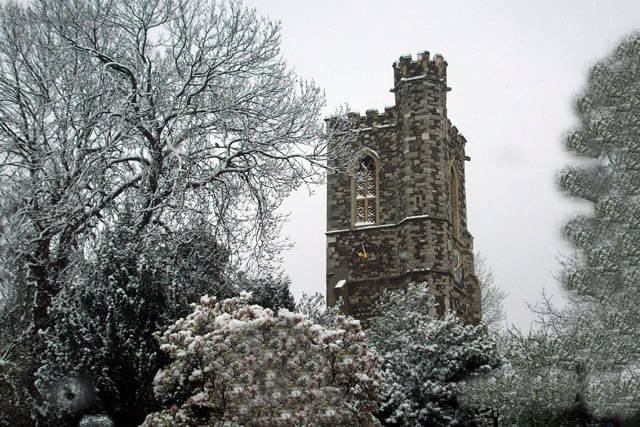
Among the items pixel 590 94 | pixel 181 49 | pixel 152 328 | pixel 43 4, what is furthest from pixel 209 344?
pixel 590 94

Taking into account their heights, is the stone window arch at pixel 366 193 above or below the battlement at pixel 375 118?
below

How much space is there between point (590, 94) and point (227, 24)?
7.29 meters

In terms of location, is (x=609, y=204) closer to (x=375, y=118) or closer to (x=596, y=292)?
(x=596, y=292)

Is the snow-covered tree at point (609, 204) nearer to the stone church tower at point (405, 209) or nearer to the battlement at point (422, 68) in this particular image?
the stone church tower at point (405, 209)

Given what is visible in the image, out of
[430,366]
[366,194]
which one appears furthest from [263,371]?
[366,194]

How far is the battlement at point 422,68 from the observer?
2477 cm

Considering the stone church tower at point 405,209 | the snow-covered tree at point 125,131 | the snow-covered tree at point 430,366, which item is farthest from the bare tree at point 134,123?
the stone church tower at point 405,209

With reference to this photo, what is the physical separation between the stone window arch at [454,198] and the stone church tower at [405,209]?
1.4 inches

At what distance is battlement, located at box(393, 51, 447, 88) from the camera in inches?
975

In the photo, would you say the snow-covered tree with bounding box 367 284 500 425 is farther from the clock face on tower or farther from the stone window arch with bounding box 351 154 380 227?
the stone window arch with bounding box 351 154 380 227

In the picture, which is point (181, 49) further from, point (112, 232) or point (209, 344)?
point (209, 344)

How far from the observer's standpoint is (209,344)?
9.71 metres

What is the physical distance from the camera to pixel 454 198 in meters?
25.8

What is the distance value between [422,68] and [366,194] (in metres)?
4.57
